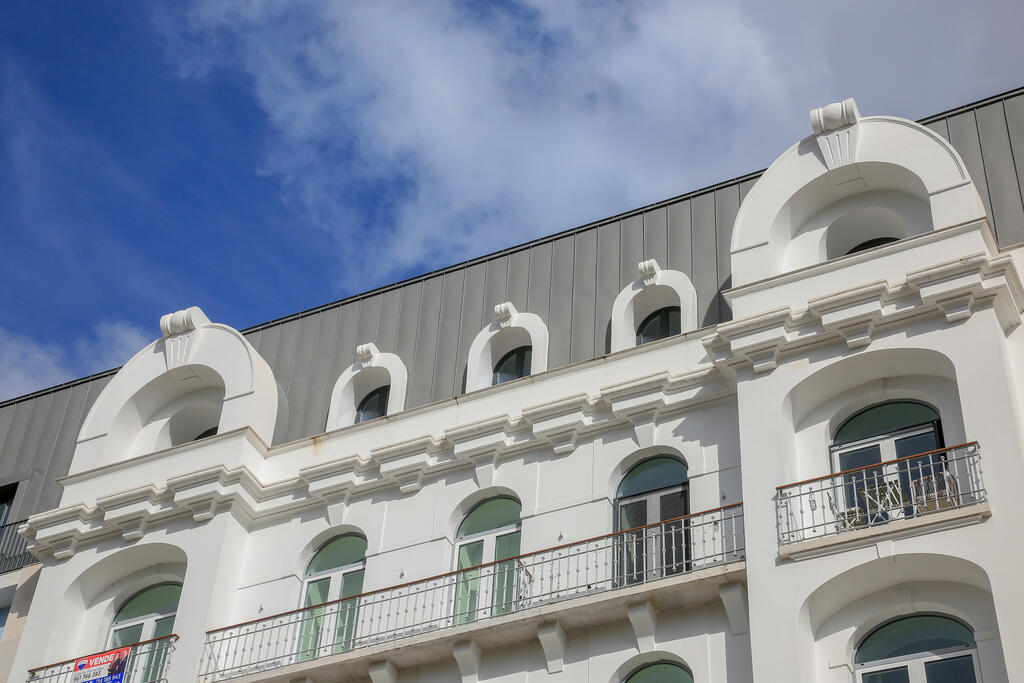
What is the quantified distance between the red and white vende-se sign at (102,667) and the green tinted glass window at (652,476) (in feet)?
27.0

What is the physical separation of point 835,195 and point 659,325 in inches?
138

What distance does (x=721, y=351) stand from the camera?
21.2m

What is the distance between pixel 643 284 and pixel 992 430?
7.13m

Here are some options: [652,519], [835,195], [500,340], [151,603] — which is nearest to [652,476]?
[652,519]

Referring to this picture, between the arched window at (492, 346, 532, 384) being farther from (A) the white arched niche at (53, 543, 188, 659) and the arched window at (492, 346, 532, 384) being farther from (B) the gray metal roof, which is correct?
(A) the white arched niche at (53, 543, 188, 659)

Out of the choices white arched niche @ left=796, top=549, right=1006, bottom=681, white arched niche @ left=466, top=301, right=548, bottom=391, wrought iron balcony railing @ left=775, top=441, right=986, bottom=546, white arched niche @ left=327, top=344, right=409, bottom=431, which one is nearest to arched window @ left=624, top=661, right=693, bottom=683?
white arched niche @ left=796, top=549, right=1006, bottom=681

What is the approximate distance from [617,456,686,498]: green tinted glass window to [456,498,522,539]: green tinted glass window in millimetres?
1762

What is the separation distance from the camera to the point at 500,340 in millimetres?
24953

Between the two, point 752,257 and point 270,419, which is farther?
point 270,419

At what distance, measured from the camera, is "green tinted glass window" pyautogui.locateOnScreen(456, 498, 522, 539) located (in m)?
22.3

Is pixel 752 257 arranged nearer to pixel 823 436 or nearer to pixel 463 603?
pixel 823 436

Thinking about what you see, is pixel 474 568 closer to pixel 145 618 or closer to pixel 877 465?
pixel 877 465

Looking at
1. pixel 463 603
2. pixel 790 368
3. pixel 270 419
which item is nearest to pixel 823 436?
pixel 790 368

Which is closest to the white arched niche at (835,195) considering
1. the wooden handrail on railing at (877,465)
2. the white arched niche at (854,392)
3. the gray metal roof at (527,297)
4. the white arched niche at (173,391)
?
the gray metal roof at (527,297)
